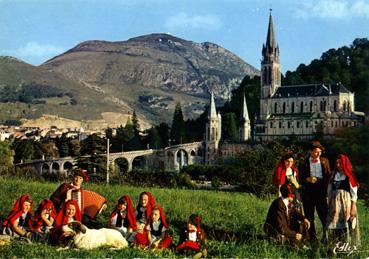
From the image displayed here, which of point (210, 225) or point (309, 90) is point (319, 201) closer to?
point (210, 225)

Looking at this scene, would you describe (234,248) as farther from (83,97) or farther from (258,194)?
(83,97)

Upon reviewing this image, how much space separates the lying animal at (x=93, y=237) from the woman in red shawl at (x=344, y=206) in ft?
7.44

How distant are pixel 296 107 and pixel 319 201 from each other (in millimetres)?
52530

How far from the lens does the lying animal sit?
5.90 m

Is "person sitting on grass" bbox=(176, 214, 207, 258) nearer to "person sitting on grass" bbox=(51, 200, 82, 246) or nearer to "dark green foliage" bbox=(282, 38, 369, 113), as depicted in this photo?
"person sitting on grass" bbox=(51, 200, 82, 246)

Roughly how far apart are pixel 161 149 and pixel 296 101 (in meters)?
23.0

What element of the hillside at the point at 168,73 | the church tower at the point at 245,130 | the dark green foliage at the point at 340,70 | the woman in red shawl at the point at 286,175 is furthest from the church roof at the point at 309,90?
the woman in red shawl at the point at 286,175

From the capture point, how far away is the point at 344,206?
600 centimetres

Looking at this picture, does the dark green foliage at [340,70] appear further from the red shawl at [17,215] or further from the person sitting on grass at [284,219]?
the red shawl at [17,215]

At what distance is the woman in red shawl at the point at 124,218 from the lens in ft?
21.0

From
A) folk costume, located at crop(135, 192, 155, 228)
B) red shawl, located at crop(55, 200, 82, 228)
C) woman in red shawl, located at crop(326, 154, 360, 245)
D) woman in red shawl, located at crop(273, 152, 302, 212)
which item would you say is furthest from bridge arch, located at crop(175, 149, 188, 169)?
woman in red shawl, located at crop(326, 154, 360, 245)

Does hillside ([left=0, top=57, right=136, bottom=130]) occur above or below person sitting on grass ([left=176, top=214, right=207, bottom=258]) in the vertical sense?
above

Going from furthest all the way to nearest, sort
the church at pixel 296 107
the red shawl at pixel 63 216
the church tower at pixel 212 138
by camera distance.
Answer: the church at pixel 296 107 < the church tower at pixel 212 138 < the red shawl at pixel 63 216

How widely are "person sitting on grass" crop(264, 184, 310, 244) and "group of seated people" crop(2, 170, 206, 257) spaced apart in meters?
0.78
